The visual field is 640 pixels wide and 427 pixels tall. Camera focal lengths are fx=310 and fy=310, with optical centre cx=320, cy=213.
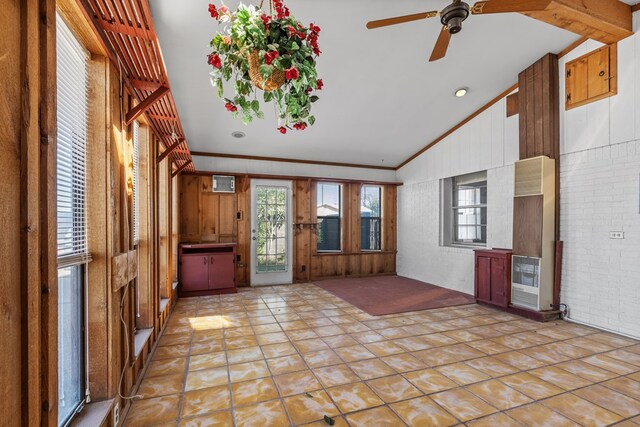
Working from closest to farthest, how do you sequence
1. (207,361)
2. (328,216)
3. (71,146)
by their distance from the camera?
(71,146) → (207,361) → (328,216)

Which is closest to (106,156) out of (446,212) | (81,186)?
(81,186)

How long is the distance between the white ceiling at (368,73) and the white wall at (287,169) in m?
0.21

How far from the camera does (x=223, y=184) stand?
5.75 meters

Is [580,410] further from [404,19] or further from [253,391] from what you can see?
[404,19]

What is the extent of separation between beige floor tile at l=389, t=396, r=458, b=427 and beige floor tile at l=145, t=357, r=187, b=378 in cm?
173

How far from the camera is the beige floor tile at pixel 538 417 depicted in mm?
1891

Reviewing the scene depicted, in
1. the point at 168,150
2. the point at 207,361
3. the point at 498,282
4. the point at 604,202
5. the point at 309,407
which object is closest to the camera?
the point at 309,407

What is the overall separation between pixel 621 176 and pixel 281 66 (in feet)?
13.1

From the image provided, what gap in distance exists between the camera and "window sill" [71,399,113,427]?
1538 millimetres

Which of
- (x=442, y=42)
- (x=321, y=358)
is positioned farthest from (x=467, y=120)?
(x=321, y=358)

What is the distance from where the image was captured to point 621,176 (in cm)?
336

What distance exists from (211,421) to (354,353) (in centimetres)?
138

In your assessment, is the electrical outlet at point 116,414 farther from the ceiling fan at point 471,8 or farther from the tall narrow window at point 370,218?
the tall narrow window at point 370,218

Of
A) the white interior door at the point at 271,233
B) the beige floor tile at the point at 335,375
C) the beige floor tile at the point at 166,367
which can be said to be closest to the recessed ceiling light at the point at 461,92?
the white interior door at the point at 271,233
